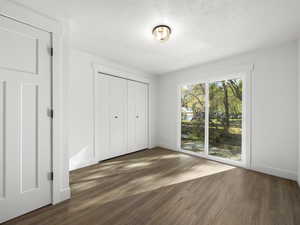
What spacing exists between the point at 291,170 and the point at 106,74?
3957 millimetres

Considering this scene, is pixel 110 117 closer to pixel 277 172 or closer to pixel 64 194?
pixel 64 194

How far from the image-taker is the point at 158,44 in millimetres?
2512

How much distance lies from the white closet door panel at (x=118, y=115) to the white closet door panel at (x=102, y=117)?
0.11 meters

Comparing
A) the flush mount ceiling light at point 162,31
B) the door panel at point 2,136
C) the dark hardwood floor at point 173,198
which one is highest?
the flush mount ceiling light at point 162,31

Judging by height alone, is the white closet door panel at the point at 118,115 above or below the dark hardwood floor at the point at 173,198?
above

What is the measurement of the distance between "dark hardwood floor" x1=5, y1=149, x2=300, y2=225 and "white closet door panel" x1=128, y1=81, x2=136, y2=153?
106 centimetres

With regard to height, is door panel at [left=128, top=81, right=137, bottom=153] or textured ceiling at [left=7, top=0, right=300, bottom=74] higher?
textured ceiling at [left=7, top=0, right=300, bottom=74]

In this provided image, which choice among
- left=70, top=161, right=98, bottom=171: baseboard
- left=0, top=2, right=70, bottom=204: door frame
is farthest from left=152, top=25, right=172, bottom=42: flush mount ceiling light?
left=70, top=161, right=98, bottom=171: baseboard

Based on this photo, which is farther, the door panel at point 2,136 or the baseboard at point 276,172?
the baseboard at point 276,172

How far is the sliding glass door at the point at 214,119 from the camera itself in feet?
9.95

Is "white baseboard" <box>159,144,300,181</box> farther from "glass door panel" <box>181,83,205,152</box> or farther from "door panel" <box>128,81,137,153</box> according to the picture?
"door panel" <box>128,81,137,153</box>

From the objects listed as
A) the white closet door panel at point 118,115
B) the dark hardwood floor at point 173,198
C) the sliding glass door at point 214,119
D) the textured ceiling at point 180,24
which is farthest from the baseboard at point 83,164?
the sliding glass door at point 214,119

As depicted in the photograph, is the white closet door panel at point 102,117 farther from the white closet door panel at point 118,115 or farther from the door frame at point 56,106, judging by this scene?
the door frame at point 56,106

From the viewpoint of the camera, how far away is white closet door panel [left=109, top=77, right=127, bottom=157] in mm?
3412
